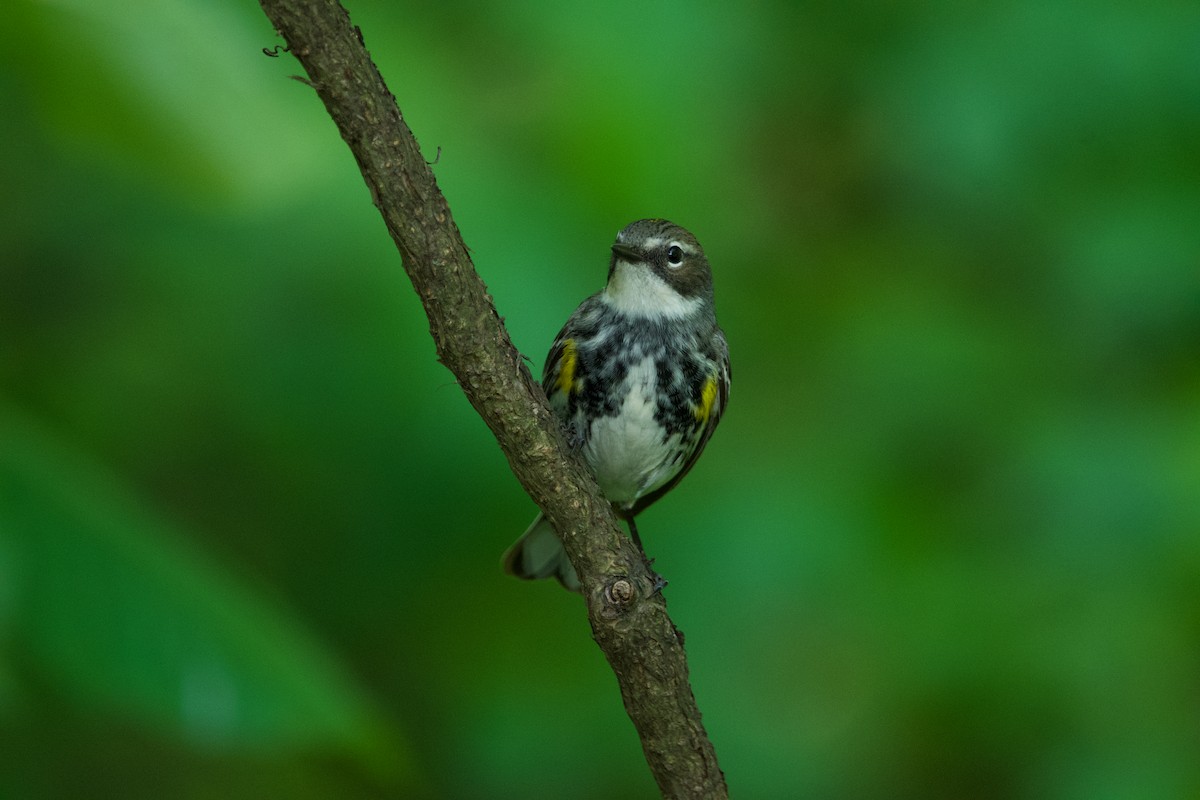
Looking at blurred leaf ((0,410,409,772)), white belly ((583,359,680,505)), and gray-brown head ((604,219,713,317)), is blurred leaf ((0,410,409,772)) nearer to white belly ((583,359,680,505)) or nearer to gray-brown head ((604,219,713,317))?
white belly ((583,359,680,505))

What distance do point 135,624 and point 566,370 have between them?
4.88 ft

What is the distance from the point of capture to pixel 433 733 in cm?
430

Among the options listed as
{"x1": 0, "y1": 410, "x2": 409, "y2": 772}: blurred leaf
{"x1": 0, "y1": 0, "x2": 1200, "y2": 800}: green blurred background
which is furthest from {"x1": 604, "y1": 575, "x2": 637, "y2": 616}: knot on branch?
{"x1": 0, "y1": 0, "x2": 1200, "y2": 800}: green blurred background

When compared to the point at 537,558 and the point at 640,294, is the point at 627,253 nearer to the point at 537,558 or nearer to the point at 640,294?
the point at 640,294

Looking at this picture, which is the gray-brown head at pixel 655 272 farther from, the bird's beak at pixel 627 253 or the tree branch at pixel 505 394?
the tree branch at pixel 505 394

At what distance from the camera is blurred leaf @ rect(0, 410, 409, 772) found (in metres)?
2.25

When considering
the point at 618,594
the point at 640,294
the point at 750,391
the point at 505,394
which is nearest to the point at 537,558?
the point at 640,294

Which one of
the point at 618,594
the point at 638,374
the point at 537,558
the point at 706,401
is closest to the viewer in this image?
the point at 618,594

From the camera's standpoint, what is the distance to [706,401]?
368 cm

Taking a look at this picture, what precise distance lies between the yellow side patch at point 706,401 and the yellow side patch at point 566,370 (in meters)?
0.36

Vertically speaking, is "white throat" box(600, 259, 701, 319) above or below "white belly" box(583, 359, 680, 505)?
above

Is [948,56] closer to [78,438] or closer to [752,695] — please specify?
[752,695]

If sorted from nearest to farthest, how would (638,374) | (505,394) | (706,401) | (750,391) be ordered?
(505,394)
(638,374)
(706,401)
(750,391)

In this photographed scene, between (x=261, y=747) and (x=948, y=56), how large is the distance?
112 inches
